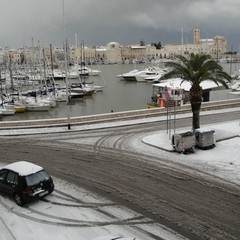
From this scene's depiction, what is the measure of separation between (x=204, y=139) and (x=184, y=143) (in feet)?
5.07

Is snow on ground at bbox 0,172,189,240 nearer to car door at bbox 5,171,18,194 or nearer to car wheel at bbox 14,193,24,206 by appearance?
car wheel at bbox 14,193,24,206

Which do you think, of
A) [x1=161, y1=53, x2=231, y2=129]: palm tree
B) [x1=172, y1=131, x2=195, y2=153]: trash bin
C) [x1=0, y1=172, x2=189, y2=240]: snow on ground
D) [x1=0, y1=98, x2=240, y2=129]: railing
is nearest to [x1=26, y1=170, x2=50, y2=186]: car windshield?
[x1=0, y1=172, x2=189, y2=240]: snow on ground

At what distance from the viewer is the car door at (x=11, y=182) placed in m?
13.4

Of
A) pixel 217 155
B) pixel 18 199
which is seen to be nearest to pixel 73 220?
pixel 18 199

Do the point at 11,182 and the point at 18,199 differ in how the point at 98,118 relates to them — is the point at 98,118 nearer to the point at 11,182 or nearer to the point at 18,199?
the point at 11,182

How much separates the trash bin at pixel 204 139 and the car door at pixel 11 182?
11.1m

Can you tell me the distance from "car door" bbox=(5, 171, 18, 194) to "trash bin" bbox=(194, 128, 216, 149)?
436 inches

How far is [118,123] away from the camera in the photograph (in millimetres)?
28672

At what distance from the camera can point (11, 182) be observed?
13555mm

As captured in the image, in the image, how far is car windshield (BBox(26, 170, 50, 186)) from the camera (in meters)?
13.2

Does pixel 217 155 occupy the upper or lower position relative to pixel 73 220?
upper

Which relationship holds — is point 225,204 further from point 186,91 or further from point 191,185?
point 186,91

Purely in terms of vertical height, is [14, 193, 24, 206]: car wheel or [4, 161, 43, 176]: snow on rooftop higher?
[4, 161, 43, 176]: snow on rooftop

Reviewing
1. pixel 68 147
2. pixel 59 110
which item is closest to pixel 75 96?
pixel 59 110
